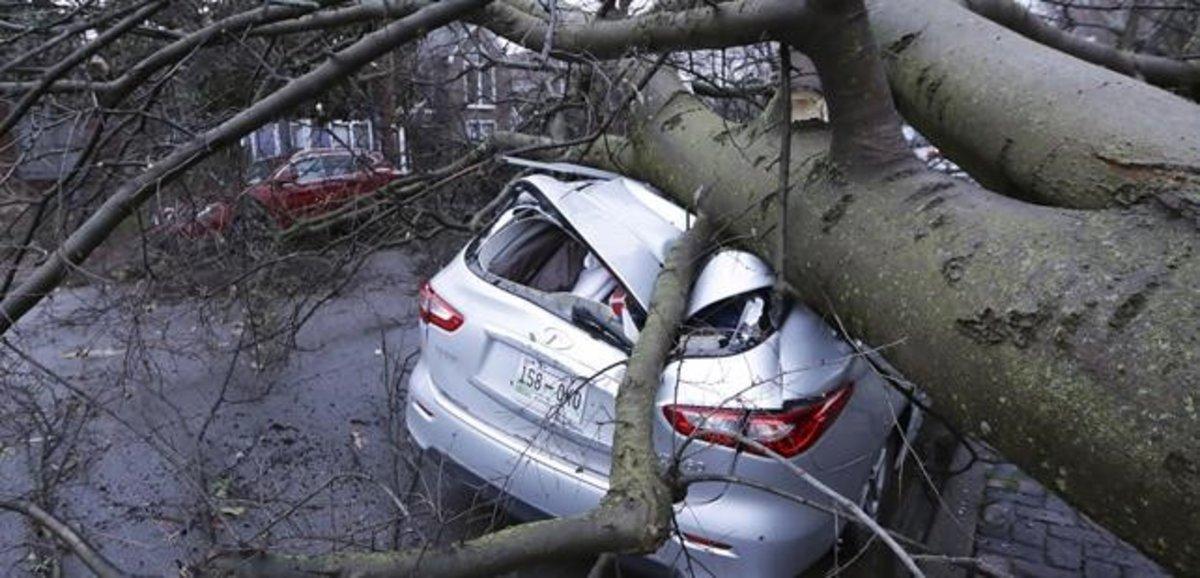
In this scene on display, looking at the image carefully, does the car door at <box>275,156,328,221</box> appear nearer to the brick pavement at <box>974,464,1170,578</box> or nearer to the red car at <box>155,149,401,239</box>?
the red car at <box>155,149,401,239</box>

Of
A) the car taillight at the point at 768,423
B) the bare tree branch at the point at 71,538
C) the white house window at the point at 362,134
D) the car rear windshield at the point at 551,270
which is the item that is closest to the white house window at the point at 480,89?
the white house window at the point at 362,134

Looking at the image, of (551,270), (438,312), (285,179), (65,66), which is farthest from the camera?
(285,179)

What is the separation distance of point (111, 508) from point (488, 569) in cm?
316

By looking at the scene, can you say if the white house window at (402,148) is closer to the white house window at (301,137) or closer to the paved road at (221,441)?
the white house window at (301,137)

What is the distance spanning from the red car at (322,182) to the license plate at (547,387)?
2.41m

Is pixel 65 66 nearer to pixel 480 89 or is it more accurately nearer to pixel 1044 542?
pixel 480 89

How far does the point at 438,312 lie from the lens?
3.61 m

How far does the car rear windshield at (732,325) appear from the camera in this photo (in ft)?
9.96

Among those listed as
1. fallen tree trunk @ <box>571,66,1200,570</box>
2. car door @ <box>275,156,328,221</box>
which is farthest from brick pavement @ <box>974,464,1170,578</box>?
car door @ <box>275,156,328,221</box>

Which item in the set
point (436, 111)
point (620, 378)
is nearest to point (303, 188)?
point (436, 111)

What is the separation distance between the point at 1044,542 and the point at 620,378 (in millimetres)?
2490

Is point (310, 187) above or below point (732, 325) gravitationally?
below

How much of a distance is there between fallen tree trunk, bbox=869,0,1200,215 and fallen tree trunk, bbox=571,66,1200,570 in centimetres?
13

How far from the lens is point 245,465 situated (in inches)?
177
